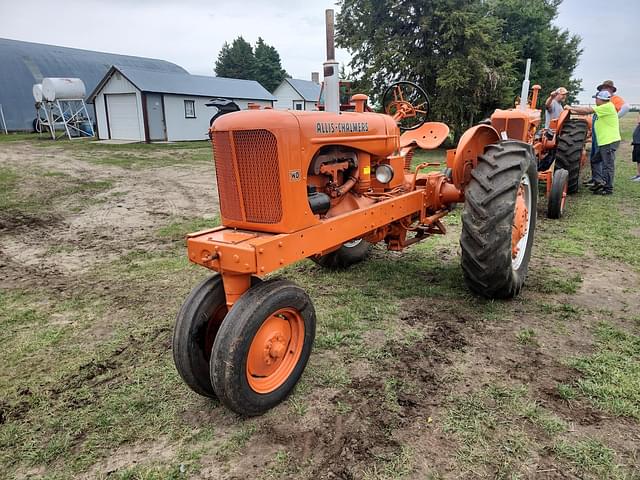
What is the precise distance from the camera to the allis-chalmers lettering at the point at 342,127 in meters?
2.96

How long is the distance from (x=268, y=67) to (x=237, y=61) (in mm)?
4265

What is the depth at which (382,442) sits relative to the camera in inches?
93.4

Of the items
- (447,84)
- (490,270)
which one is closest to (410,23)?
(447,84)

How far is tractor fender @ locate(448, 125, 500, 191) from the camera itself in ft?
13.0

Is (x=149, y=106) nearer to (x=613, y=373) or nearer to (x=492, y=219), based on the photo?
(x=492, y=219)

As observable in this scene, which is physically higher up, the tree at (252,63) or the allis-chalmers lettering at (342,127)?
the tree at (252,63)

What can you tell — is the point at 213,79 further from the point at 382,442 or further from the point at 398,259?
the point at 382,442

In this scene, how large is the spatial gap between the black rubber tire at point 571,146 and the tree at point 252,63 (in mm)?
45328

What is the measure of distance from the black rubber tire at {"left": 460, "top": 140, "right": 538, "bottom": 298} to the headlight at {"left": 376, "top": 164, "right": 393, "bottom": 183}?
0.59 m

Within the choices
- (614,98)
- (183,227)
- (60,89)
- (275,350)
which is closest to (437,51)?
(614,98)

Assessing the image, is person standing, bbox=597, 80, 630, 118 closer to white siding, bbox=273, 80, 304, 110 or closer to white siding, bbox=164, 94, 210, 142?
white siding, bbox=164, 94, 210, 142

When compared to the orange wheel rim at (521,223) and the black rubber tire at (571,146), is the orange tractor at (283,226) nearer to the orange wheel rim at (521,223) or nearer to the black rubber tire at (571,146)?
the orange wheel rim at (521,223)

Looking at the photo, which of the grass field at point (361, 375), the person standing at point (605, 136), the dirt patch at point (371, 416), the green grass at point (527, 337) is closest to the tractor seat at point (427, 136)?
the grass field at point (361, 375)

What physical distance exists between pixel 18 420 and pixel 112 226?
4.75 metres
